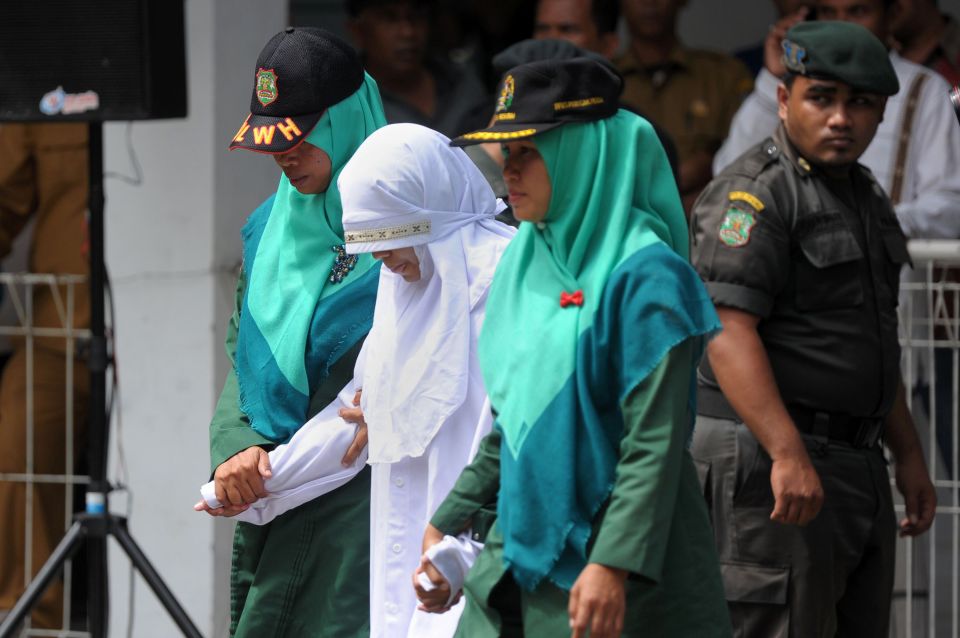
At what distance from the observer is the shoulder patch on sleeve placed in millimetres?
3822

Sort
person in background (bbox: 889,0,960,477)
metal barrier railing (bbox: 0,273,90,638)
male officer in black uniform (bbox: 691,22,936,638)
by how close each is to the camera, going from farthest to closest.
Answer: person in background (bbox: 889,0,960,477) < metal barrier railing (bbox: 0,273,90,638) < male officer in black uniform (bbox: 691,22,936,638)

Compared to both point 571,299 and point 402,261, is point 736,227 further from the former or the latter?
point 571,299

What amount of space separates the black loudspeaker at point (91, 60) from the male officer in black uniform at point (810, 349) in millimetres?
1766

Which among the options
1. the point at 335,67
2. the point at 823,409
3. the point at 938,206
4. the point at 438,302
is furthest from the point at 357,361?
the point at 938,206

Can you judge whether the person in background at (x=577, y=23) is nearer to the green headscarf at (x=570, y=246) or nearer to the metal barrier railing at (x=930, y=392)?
the metal barrier railing at (x=930, y=392)

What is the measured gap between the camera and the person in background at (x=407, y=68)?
609cm

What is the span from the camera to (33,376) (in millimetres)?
5645

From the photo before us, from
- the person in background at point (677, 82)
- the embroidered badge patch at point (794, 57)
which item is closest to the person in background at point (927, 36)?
the person in background at point (677, 82)

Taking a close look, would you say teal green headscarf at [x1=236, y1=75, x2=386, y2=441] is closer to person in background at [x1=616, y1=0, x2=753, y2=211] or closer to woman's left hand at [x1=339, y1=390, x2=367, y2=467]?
woman's left hand at [x1=339, y1=390, x2=367, y2=467]

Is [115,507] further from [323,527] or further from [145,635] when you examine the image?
[323,527]

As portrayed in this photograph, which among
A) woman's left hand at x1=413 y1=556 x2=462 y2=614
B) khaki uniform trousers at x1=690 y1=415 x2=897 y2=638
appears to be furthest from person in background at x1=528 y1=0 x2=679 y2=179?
woman's left hand at x1=413 y1=556 x2=462 y2=614

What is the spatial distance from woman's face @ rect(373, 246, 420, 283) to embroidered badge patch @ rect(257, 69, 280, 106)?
461 millimetres

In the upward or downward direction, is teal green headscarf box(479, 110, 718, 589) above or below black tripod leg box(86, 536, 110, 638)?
above

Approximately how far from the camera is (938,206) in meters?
4.97
